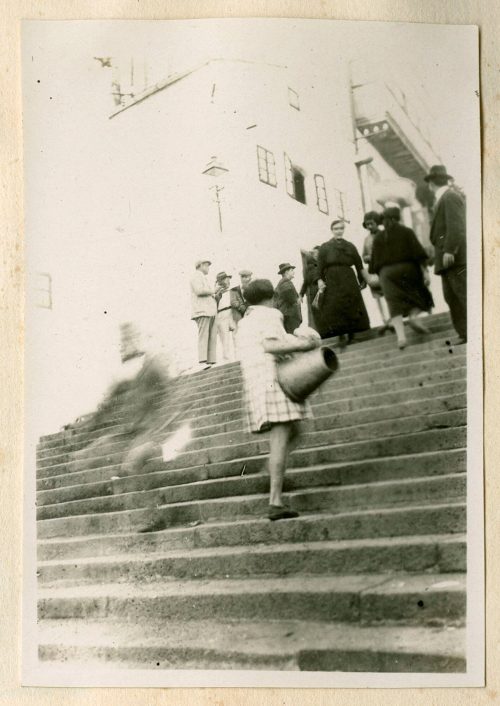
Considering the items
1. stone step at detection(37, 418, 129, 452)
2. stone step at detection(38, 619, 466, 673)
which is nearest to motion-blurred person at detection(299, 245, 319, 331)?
stone step at detection(37, 418, 129, 452)

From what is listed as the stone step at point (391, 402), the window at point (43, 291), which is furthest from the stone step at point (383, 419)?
the window at point (43, 291)

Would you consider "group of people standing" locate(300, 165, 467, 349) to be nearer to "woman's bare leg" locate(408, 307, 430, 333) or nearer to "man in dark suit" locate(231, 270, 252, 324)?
"woman's bare leg" locate(408, 307, 430, 333)

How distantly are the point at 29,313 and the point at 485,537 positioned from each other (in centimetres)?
120

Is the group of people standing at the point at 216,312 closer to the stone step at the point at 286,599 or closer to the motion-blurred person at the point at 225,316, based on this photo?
the motion-blurred person at the point at 225,316

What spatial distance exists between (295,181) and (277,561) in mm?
895

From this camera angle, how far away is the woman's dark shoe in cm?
187

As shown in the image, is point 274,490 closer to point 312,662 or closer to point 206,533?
point 206,533

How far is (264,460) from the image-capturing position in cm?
191

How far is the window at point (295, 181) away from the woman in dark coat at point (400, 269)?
208 millimetres

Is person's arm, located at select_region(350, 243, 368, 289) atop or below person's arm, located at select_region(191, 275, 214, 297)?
atop

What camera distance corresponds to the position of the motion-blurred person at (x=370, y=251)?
194 centimetres

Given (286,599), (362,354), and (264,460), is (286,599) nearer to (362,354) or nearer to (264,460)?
(264,460)

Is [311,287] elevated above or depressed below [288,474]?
above

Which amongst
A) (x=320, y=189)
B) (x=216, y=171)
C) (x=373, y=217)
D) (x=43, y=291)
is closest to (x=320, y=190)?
(x=320, y=189)
